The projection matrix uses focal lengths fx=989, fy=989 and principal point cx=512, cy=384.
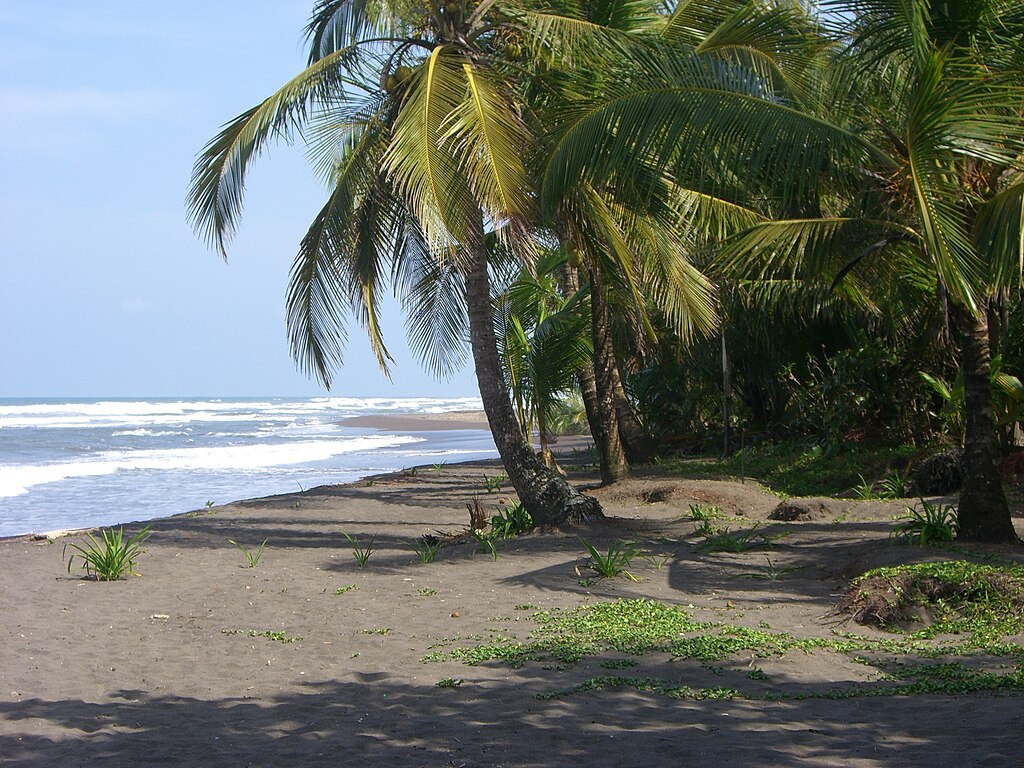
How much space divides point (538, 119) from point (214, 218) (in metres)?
3.37

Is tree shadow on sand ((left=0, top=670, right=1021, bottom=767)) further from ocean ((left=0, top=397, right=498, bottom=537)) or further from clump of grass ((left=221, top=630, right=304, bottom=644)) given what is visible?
ocean ((left=0, top=397, right=498, bottom=537))

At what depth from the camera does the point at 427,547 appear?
30.7 feet

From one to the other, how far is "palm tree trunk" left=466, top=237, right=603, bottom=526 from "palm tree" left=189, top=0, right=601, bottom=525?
0.01 m

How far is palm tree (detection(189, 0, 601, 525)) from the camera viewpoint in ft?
26.5

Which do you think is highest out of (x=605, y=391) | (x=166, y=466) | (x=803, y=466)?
(x=605, y=391)

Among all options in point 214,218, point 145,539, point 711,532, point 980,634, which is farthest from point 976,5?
point 145,539

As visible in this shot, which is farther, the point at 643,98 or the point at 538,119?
the point at 538,119

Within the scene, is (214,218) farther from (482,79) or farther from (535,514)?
(535,514)

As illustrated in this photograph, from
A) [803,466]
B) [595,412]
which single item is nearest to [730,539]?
[803,466]

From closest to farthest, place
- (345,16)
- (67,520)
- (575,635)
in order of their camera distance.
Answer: (575,635), (345,16), (67,520)

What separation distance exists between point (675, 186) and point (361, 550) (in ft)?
15.3

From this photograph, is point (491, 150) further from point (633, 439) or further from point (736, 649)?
point (633, 439)

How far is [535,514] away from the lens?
9711mm

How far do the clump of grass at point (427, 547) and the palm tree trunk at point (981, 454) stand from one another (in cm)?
440
